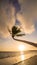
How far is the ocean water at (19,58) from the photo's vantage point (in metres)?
2.01

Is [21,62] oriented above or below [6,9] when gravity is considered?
below

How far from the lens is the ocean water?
2008 mm

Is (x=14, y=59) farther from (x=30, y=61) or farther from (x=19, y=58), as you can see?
(x=30, y=61)

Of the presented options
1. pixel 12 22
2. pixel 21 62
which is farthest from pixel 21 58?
pixel 12 22

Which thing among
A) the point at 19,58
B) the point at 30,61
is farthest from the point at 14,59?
the point at 30,61

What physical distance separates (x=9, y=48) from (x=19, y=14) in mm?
356

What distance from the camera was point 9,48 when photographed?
6.76 feet

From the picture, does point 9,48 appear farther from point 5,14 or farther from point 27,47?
point 5,14

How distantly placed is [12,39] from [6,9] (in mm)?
316

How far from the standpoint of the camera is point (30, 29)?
2055mm

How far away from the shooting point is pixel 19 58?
204 centimetres

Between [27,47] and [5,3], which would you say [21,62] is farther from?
[5,3]

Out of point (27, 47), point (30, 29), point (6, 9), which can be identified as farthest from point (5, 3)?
point (27, 47)

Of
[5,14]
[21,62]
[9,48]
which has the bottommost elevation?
[21,62]
